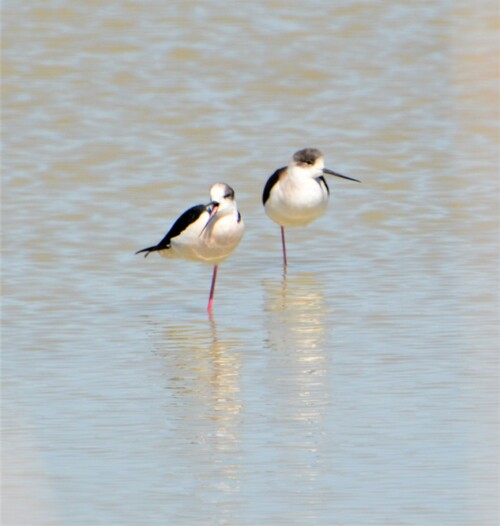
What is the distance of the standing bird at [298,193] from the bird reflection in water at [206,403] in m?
2.26

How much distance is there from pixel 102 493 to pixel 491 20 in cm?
211

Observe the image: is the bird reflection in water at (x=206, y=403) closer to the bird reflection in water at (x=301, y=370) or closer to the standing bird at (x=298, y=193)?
the bird reflection in water at (x=301, y=370)

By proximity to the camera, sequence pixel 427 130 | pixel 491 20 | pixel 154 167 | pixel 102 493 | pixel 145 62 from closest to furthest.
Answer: pixel 491 20 → pixel 102 493 → pixel 154 167 → pixel 427 130 → pixel 145 62

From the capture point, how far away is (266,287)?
926 cm

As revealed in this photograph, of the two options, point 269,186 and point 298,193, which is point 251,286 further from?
point 269,186

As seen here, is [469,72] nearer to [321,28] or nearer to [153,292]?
[153,292]

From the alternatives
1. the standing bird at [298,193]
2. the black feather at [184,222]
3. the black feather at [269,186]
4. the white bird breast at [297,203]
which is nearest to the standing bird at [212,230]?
the black feather at [184,222]

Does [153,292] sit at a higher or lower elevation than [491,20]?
lower

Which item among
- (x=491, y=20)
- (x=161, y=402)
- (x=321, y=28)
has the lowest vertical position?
(x=321, y=28)

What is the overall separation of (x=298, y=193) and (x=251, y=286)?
1319mm

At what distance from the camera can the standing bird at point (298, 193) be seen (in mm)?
10352

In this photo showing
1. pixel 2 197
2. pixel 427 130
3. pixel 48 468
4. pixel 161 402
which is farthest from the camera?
Answer: pixel 427 130

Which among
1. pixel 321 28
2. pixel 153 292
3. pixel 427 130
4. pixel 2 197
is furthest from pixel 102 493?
pixel 321 28

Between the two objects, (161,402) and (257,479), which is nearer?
(257,479)
